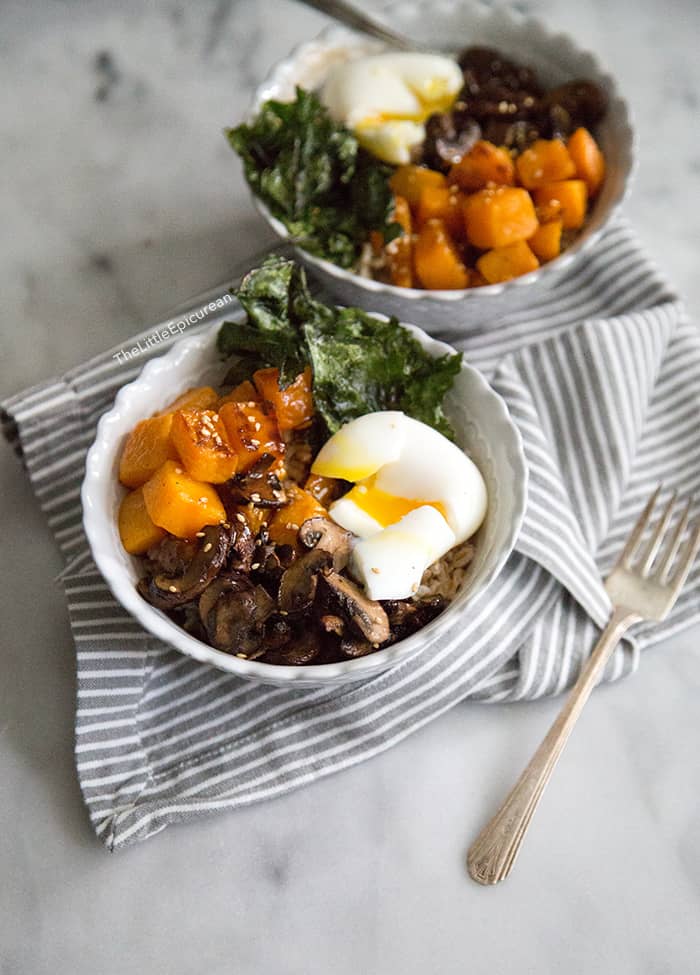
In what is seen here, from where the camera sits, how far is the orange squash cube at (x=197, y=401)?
2303mm

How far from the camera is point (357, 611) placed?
78.0 inches

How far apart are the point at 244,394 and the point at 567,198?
114cm

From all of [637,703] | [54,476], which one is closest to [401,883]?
[637,703]

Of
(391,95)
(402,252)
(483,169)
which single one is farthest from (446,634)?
(391,95)

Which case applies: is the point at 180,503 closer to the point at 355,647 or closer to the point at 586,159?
the point at 355,647

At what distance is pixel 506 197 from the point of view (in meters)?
2.66

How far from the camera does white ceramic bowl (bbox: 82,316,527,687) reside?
2.00 metres

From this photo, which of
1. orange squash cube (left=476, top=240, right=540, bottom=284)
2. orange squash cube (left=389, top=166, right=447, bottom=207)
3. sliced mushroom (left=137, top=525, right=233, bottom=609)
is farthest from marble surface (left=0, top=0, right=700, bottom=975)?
orange squash cube (left=476, top=240, right=540, bottom=284)

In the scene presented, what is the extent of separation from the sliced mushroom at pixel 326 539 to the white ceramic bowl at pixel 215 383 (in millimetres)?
219

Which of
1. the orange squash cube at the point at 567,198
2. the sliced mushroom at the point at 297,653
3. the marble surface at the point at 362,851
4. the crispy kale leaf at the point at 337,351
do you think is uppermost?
the orange squash cube at the point at 567,198

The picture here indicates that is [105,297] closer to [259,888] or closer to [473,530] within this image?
[473,530]

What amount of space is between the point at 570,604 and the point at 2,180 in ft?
7.46

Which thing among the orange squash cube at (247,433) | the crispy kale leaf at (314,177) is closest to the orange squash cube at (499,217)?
the crispy kale leaf at (314,177)

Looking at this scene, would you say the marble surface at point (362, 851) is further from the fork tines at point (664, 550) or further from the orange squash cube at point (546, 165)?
the orange squash cube at point (546, 165)
